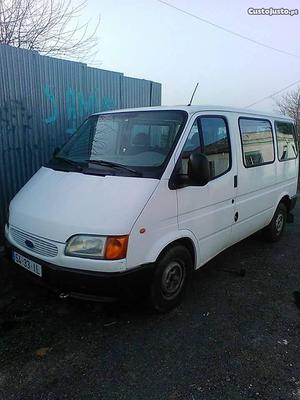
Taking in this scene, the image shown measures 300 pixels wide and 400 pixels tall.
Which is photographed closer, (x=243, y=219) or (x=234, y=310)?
(x=234, y=310)

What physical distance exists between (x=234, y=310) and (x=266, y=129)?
9.35 feet

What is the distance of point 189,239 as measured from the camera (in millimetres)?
3535

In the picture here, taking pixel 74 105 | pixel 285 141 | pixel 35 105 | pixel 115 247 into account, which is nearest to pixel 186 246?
pixel 115 247

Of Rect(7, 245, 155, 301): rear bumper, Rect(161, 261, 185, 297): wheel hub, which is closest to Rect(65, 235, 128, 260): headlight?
Rect(7, 245, 155, 301): rear bumper

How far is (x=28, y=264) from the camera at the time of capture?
321 cm

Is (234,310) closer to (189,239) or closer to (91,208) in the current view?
(189,239)

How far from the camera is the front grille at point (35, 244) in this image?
3000 millimetres

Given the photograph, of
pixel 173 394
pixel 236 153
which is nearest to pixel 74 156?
pixel 236 153

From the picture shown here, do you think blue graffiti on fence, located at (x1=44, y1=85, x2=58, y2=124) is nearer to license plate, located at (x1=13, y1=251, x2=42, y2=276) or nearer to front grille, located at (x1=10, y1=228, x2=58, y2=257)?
front grille, located at (x1=10, y1=228, x2=58, y2=257)

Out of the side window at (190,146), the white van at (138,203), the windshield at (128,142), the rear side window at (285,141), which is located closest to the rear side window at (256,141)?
the white van at (138,203)

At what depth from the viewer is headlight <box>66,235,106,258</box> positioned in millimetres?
2846

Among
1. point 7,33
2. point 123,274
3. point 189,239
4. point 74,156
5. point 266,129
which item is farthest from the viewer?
point 7,33

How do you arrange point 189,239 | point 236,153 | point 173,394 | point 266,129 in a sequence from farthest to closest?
point 266,129 < point 236,153 < point 189,239 < point 173,394

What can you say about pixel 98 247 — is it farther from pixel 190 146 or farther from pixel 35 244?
pixel 190 146
